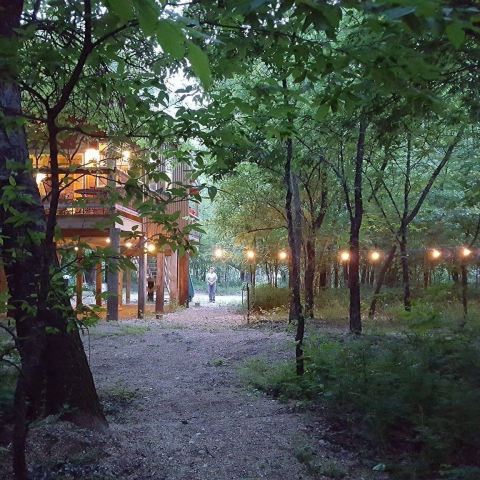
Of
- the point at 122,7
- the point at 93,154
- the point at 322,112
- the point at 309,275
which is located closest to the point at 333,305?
the point at 309,275

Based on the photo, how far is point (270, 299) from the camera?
719 inches

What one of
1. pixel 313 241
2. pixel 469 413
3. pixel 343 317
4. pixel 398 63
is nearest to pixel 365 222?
pixel 313 241

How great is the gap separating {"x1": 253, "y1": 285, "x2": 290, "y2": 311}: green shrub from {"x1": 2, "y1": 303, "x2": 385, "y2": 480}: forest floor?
372 inches

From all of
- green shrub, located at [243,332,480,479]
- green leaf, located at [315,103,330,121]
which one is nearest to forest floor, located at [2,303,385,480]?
green shrub, located at [243,332,480,479]

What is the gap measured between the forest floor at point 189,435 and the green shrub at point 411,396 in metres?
0.30

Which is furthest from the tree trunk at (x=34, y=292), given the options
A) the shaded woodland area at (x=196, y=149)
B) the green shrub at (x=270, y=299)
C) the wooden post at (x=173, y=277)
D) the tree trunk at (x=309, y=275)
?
the wooden post at (x=173, y=277)

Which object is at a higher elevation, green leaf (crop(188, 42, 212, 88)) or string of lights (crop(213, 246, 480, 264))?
string of lights (crop(213, 246, 480, 264))

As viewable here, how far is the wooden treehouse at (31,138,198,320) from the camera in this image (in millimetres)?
3012

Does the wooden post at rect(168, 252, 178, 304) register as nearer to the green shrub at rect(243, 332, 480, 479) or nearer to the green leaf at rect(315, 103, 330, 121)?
the green shrub at rect(243, 332, 480, 479)

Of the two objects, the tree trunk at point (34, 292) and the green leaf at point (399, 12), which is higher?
the green leaf at point (399, 12)

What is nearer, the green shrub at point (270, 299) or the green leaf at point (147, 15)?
the green leaf at point (147, 15)

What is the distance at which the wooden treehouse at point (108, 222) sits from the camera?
119 inches

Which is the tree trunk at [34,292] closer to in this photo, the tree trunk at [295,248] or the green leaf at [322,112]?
the green leaf at [322,112]

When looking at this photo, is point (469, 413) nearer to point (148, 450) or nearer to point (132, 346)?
point (148, 450)
